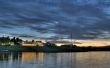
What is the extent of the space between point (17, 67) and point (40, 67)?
558 centimetres

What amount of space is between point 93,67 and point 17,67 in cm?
1944

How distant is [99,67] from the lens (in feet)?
257

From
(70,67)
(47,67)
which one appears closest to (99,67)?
(70,67)

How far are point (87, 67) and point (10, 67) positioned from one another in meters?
19.3

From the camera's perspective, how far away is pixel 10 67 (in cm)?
7369

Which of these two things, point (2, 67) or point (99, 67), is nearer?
point (2, 67)

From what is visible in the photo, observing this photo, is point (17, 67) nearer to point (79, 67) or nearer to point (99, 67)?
point (79, 67)

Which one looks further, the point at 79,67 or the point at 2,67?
the point at 79,67

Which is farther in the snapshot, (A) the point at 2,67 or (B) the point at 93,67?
(B) the point at 93,67

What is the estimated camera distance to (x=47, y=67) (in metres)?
75.6

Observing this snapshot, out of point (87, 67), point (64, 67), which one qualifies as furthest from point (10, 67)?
point (87, 67)

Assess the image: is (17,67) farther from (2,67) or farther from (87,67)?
(87,67)

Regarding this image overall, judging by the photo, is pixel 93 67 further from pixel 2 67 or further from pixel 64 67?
pixel 2 67

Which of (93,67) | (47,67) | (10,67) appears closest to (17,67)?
(10,67)
